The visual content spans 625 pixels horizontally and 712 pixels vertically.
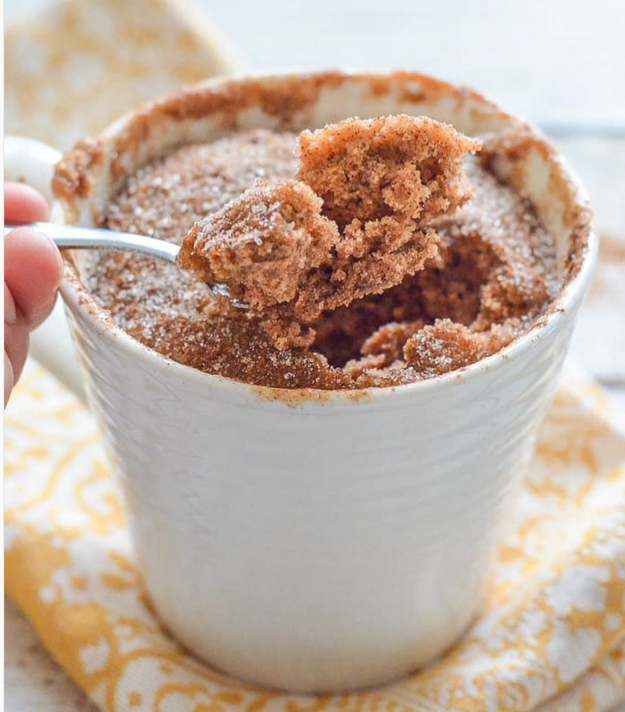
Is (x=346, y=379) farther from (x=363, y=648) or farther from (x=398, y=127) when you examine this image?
(x=363, y=648)

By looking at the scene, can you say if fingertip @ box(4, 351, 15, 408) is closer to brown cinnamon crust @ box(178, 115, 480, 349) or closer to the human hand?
the human hand

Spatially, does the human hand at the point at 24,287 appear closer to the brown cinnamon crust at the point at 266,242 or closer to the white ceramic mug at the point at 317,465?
the white ceramic mug at the point at 317,465

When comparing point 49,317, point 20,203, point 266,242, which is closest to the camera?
point 266,242

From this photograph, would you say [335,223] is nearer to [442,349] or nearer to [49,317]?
[442,349]

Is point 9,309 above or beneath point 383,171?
beneath

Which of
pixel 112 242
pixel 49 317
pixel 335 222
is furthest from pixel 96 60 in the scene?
pixel 335 222
